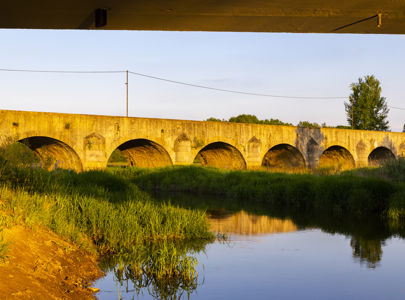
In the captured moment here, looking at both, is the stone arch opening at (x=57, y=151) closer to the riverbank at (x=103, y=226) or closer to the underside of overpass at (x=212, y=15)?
the riverbank at (x=103, y=226)

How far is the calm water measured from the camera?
695cm

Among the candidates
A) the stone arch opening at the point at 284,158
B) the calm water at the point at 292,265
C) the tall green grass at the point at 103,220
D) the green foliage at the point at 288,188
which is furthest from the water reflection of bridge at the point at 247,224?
the stone arch opening at the point at 284,158

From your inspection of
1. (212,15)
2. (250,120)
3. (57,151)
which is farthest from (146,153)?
(250,120)

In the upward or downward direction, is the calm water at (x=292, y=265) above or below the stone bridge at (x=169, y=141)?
below

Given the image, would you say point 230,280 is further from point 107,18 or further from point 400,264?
point 107,18

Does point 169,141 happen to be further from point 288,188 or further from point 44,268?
point 44,268

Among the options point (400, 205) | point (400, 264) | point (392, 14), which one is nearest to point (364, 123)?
point (400, 205)

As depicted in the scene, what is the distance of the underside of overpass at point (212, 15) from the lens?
4582mm

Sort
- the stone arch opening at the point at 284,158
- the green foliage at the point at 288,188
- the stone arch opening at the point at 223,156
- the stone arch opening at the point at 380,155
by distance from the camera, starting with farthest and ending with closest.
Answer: the stone arch opening at the point at 380,155 → the stone arch opening at the point at 284,158 → the stone arch opening at the point at 223,156 → the green foliage at the point at 288,188

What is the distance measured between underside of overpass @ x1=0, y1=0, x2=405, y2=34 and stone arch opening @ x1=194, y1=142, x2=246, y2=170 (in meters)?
24.2

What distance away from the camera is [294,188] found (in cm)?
1744

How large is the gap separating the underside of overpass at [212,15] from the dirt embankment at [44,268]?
Answer: 2881mm

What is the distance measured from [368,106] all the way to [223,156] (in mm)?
30418

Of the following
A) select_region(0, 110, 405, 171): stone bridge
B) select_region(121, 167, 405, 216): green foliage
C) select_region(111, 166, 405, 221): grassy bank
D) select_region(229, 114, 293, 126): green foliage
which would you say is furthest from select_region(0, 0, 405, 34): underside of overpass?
select_region(229, 114, 293, 126): green foliage
